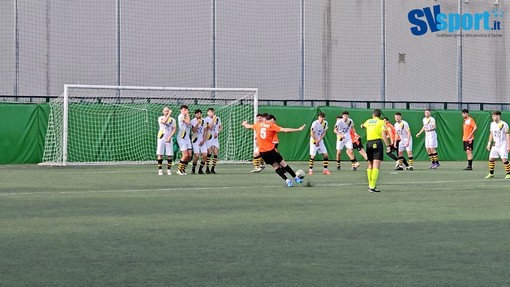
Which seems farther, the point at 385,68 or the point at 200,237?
the point at 385,68

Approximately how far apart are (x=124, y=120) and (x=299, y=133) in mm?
7405

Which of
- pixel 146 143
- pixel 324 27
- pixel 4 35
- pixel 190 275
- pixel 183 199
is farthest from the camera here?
pixel 324 27

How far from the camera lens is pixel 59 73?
35.1 meters

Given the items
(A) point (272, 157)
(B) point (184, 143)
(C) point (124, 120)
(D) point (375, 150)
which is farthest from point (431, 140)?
(D) point (375, 150)

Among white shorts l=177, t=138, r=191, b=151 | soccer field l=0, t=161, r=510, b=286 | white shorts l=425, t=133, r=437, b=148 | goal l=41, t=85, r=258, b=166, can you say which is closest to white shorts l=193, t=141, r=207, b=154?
white shorts l=177, t=138, r=191, b=151

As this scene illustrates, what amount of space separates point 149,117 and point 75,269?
28.3 metres

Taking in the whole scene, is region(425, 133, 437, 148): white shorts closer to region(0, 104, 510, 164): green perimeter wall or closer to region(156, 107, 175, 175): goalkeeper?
region(0, 104, 510, 164): green perimeter wall

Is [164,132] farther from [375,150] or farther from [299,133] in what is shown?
[299,133]

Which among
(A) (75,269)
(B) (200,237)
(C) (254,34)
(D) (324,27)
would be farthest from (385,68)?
(A) (75,269)

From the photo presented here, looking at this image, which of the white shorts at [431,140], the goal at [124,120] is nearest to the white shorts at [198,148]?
the goal at [124,120]

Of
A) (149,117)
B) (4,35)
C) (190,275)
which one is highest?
(4,35)

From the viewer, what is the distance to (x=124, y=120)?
119 feet

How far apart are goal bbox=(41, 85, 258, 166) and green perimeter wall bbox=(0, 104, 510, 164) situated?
1.74ft

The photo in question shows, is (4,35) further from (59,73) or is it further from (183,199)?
(183,199)
